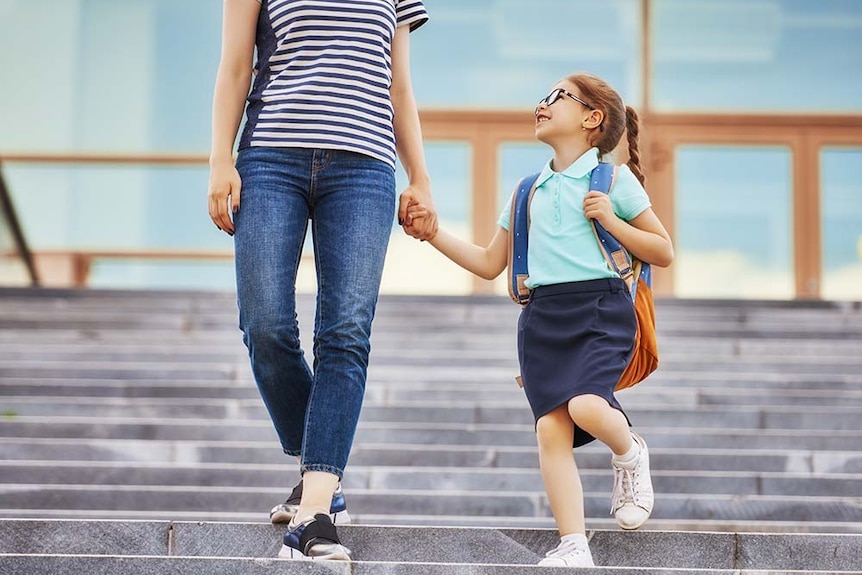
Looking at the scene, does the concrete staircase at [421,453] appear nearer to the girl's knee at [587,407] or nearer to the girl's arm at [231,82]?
the girl's knee at [587,407]

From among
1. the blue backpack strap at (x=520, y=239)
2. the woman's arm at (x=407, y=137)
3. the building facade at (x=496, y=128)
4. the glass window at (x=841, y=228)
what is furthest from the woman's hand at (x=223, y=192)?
the glass window at (x=841, y=228)

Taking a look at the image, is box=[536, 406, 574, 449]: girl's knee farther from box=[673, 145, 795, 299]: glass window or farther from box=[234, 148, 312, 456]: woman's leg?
box=[673, 145, 795, 299]: glass window

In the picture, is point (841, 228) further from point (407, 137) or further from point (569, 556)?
point (569, 556)

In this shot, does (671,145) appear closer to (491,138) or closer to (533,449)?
(491,138)

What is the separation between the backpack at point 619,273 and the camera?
9.95 ft

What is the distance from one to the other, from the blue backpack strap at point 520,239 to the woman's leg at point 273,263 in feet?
1.83

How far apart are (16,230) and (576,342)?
712cm

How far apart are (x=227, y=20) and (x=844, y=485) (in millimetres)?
2783

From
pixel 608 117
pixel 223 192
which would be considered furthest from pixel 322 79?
pixel 608 117

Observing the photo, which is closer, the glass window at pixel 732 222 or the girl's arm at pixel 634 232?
the girl's arm at pixel 634 232

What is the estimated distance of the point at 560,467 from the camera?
9.57 ft

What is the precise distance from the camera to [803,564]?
2973 millimetres

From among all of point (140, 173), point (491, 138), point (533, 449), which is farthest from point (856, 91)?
point (533, 449)

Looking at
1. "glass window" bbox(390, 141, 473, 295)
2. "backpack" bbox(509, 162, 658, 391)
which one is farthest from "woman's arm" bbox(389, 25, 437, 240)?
"glass window" bbox(390, 141, 473, 295)
